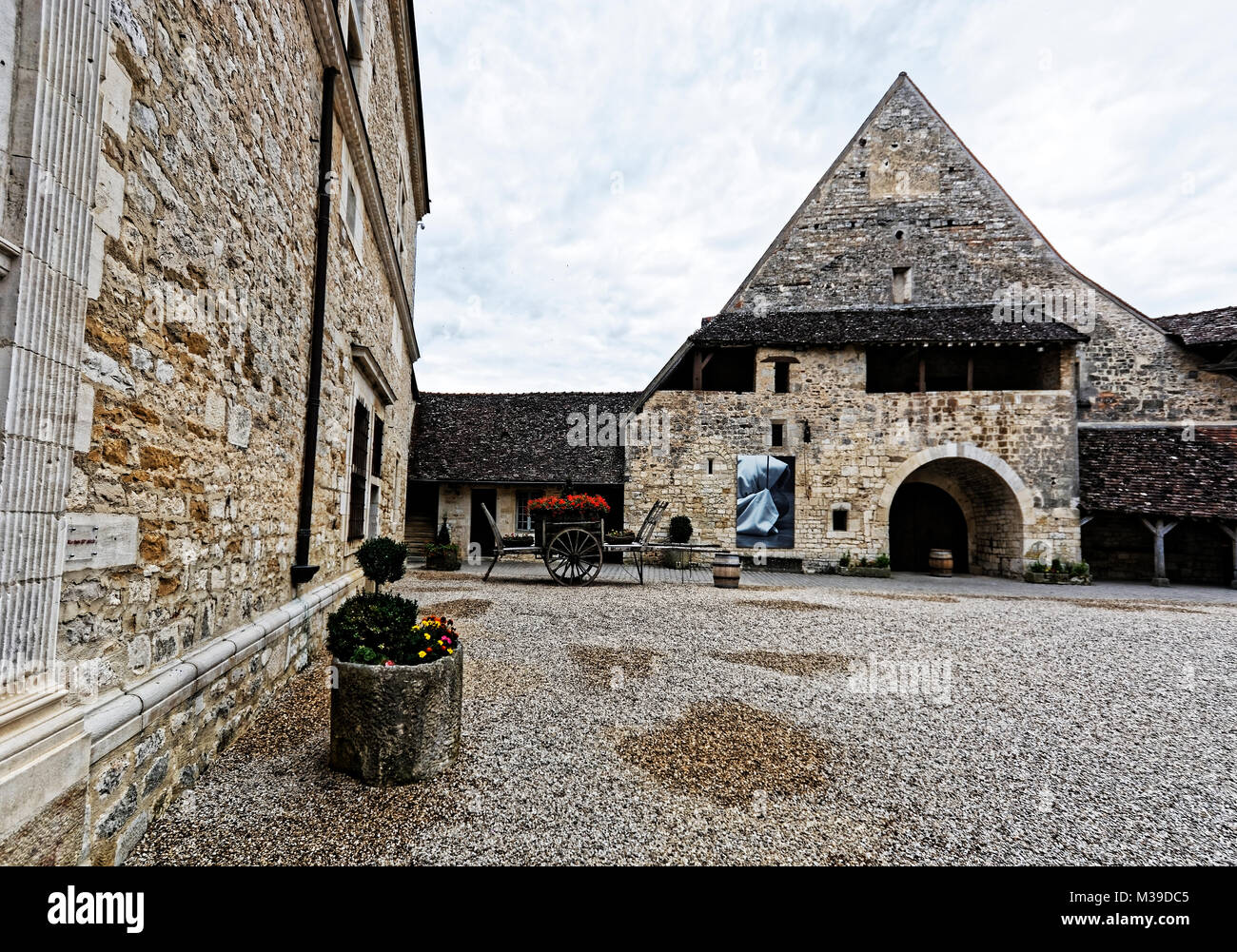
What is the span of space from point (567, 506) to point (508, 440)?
21.6 ft

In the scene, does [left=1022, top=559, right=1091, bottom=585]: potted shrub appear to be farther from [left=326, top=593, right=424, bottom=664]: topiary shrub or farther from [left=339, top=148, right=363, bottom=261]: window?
[left=339, top=148, right=363, bottom=261]: window

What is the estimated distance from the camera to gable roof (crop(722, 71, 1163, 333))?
13.4 metres

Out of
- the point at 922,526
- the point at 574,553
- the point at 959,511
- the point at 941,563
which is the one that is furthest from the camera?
the point at 922,526

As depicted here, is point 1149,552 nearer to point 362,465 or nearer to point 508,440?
point 508,440

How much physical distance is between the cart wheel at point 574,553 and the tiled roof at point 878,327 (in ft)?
20.1

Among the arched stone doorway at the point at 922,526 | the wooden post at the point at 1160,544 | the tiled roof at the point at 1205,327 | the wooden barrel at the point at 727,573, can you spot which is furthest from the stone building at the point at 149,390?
the tiled roof at the point at 1205,327

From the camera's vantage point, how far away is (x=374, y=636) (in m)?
2.39

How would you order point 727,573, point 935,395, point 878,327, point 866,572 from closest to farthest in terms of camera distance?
point 727,573 → point 866,572 → point 935,395 → point 878,327

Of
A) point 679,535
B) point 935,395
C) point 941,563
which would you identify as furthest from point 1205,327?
point 679,535

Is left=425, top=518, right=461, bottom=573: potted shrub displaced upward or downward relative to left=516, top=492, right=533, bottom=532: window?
downward

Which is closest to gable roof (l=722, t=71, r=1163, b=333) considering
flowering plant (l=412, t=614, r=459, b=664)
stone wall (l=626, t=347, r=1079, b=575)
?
stone wall (l=626, t=347, r=1079, b=575)

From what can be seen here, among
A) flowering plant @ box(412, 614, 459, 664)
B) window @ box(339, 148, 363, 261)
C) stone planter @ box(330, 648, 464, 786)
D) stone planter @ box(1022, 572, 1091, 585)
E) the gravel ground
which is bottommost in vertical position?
stone planter @ box(1022, 572, 1091, 585)

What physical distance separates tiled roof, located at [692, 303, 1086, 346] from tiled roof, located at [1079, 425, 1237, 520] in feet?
9.57
